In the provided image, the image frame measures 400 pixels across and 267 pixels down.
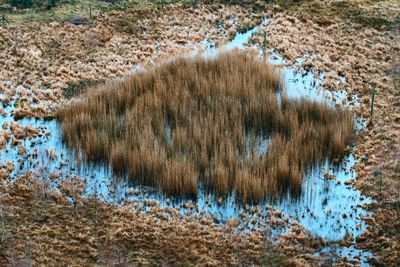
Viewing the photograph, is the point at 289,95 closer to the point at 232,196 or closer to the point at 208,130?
the point at 208,130

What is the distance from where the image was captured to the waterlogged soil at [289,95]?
1392 centimetres

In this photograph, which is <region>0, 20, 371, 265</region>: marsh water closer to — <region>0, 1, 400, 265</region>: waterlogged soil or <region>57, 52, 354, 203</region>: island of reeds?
<region>0, 1, 400, 265</region>: waterlogged soil

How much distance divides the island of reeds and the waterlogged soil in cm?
43

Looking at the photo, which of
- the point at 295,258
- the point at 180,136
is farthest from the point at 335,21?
the point at 295,258

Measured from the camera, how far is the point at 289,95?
62.9 ft

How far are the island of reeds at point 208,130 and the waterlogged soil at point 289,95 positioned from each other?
43 centimetres

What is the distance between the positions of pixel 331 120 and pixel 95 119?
21.3 ft

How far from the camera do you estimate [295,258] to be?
41.8 ft

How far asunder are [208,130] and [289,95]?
3430mm

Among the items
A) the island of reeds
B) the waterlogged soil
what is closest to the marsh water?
the waterlogged soil

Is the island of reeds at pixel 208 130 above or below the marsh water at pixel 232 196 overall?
above

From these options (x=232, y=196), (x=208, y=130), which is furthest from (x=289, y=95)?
(x=232, y=196)

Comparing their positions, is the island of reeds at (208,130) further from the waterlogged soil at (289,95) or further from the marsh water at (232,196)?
the waterlogged soil at (289,95)

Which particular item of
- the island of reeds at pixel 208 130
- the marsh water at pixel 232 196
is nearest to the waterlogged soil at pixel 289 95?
the marsh water at pixel 232 196
